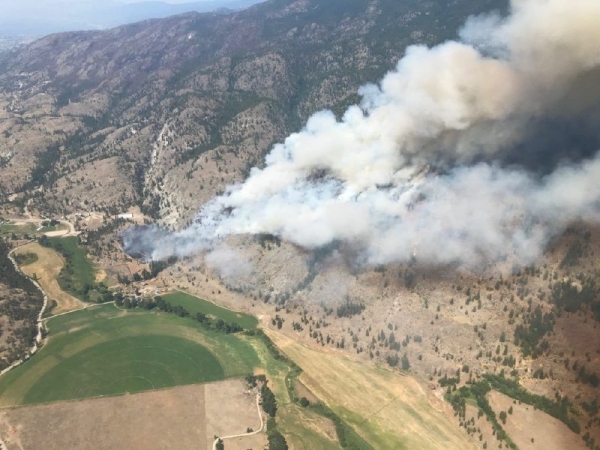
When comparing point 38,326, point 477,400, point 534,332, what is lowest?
point 477,400

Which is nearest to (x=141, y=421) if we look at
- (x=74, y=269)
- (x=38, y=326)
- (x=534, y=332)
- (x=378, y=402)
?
(x=378, y=402)

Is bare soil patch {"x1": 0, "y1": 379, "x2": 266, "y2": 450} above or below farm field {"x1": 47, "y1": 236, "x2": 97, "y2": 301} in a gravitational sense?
below

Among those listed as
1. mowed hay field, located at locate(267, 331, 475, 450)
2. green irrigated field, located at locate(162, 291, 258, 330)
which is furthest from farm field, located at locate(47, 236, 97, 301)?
mowed hay field, located at locate(267, 331, 475, 450)

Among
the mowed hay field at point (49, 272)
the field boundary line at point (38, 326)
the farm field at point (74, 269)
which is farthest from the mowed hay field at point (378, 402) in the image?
the farm field at point (74, 269)

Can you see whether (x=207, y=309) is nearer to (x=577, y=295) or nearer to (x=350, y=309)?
(x=350, y=309)

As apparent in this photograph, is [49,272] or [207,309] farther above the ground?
[49,272]

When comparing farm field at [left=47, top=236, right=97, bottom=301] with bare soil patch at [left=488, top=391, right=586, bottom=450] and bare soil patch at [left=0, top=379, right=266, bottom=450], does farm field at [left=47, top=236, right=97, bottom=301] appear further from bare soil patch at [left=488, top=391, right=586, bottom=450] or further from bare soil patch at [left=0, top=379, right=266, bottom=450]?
bare soil patch at [left=488, top=391, right=586, bottom=450]
